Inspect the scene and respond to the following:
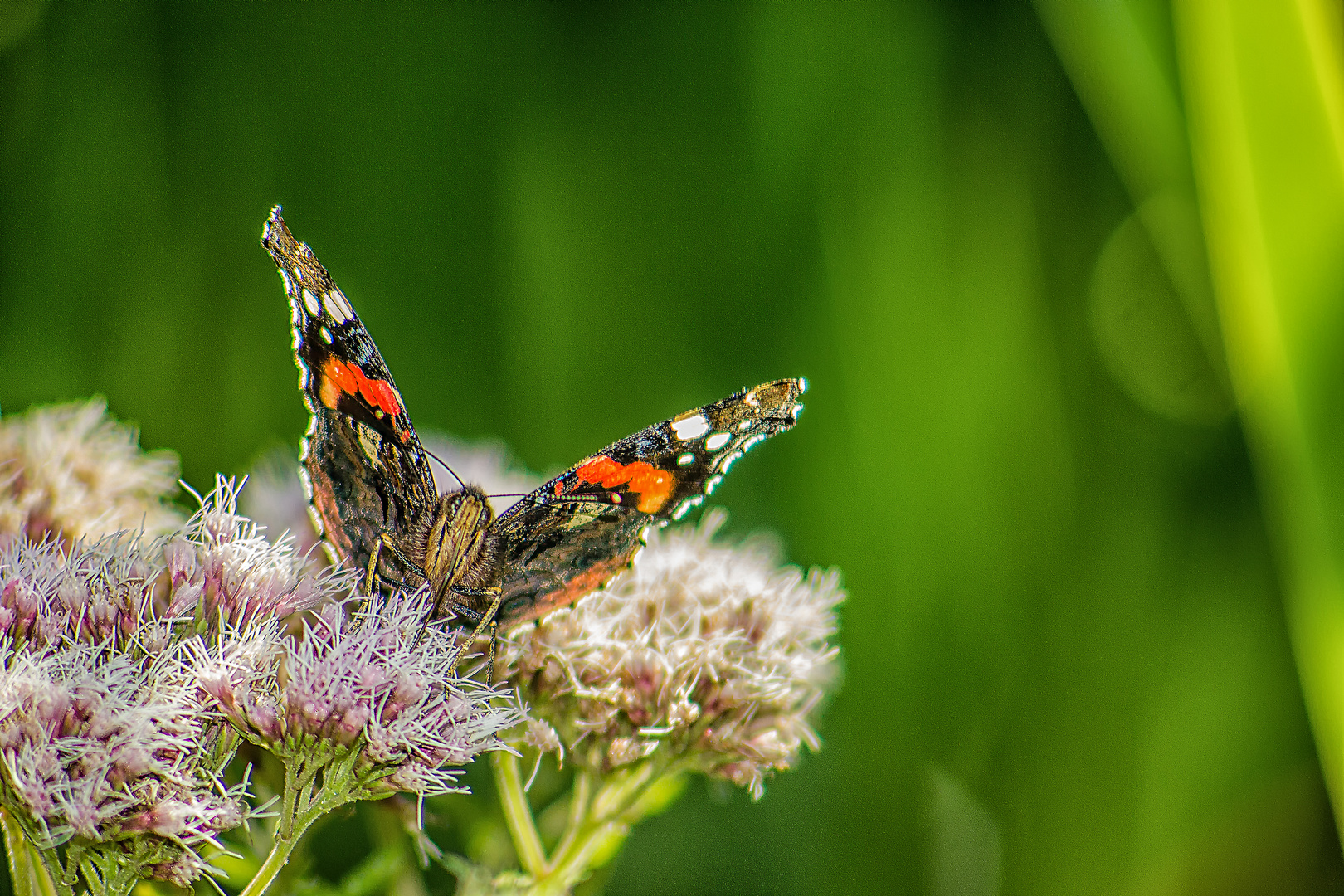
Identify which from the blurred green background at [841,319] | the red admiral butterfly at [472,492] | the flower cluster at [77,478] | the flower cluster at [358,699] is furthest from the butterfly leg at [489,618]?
the blurred green background at [841,319]

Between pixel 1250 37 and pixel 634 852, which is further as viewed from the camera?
pixel 634 852

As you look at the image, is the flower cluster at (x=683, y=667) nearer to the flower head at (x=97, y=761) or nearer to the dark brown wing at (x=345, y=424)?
the dark brown wing at (x=345, y=424)

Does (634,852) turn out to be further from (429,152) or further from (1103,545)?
(429,152)

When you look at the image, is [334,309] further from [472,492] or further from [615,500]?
[615,500]

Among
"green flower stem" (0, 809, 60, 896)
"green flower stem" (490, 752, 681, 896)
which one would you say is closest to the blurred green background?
"green flower stem" (490, 752, 681, 896)

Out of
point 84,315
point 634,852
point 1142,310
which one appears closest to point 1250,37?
point 1142,310

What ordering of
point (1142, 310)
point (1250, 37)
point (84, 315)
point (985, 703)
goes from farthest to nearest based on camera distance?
point (1142, 310), point (985, 703), point (84, 315), point (1250, 37)
